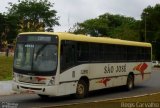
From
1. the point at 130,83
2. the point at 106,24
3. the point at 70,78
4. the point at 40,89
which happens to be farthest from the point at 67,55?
the point at 106,24

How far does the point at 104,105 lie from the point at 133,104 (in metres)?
0.78

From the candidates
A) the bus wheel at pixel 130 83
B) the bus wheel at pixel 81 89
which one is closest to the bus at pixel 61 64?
the bus wheel at pixel 81 89

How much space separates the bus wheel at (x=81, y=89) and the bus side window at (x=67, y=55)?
1.21m

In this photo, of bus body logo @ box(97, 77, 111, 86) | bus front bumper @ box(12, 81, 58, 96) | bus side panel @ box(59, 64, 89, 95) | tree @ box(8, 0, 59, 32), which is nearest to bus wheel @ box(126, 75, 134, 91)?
bus body logo @ box(97, 77, 111, 86)

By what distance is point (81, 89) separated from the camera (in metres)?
21.3

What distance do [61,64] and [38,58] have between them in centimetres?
92

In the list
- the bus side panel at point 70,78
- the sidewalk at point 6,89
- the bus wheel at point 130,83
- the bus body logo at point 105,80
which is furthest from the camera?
the bus wheel at point 130,83

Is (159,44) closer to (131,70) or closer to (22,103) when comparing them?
(131,70)

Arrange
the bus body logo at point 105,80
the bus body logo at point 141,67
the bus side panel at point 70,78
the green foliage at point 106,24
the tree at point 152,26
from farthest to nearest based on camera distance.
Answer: the green foliage at point 106,24 < the tree at point 152,26 < the bus body logo at point 141,67 < the bus body logo at point 105,80 < the bus side panel at point 70,78

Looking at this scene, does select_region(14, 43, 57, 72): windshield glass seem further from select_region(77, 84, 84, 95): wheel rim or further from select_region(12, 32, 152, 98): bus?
select_region(77, 84, 84, 95): wheel rim

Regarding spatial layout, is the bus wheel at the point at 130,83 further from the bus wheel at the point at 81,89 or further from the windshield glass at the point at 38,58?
the windshield glass at the point at 38,58

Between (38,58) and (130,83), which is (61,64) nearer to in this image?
(38,58)

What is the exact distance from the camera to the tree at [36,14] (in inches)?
2744

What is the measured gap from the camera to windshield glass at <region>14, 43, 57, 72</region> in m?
19.3
